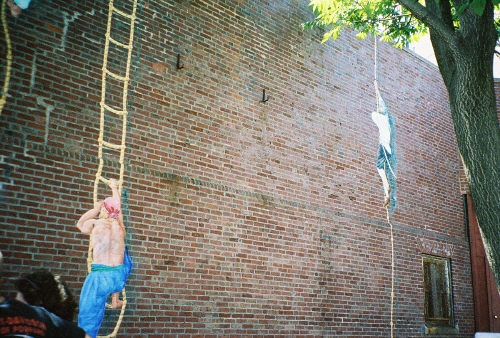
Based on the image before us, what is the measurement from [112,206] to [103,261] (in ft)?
2.04

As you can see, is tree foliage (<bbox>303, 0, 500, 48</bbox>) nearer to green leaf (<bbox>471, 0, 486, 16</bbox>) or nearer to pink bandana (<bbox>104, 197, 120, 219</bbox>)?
green leaf (<bbox>471, 0, 486, 16</bbox>)

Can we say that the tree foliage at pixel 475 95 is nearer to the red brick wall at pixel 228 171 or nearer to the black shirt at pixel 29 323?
the red brick wall at pixel 228 171

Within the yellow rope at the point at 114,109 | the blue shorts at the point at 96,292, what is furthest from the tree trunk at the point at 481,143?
the blue shorts at the point at 96,292

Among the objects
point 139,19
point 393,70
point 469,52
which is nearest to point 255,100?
point 139,19

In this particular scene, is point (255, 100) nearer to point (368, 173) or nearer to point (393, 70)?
point (368, 173)

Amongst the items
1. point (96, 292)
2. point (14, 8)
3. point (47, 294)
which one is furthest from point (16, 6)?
point (47, 294)

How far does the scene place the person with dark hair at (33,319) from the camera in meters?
3.07

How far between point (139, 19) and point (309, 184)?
3.64m

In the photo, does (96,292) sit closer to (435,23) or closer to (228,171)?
(228,171)

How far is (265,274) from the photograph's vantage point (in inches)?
293

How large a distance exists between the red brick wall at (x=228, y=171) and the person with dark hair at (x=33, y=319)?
1.89 metres

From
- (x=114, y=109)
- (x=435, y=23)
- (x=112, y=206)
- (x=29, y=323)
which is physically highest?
(x=435, y=23)

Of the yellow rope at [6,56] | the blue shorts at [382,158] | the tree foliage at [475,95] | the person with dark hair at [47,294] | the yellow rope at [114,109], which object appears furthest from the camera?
the blue shorts at [382,158]

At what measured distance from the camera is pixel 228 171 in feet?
23.9
